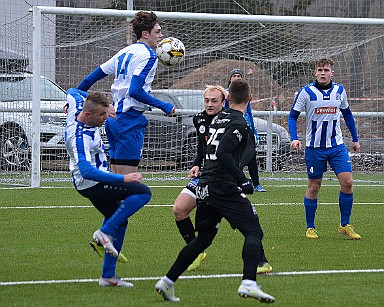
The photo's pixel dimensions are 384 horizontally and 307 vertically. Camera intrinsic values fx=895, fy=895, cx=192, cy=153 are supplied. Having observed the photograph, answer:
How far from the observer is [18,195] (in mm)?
14000

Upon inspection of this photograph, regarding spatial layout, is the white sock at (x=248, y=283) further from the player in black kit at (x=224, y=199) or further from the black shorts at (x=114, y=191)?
the black shorts at (x=114, y=191)

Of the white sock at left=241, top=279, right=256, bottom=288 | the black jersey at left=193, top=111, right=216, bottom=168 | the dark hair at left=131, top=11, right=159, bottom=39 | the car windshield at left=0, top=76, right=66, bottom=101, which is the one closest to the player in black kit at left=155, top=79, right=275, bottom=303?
the white sock at left=241, top=279, right=256, bottom=288

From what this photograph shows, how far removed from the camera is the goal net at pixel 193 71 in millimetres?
16391

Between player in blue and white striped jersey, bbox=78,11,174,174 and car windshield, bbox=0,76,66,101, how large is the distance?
829 centimetres

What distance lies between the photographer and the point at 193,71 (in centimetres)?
1794

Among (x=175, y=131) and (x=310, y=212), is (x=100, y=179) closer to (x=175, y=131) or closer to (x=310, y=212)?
(x=310, y=212)

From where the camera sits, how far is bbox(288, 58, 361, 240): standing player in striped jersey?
990 centimetres

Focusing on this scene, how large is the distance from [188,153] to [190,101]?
104 cm

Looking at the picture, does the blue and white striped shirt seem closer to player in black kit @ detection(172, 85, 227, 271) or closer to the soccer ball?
the soccer ball

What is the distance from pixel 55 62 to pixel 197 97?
9.77 feet

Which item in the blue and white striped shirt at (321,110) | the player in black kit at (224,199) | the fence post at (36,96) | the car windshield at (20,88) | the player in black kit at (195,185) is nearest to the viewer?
A: the player in black kit at (224,199)

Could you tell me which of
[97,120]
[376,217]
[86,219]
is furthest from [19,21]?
[97,120]

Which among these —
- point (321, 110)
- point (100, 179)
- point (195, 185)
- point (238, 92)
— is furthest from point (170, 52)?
point (100, 179)

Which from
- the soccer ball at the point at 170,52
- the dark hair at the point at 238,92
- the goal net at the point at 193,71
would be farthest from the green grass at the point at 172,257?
the goal net at the point at 193,71
